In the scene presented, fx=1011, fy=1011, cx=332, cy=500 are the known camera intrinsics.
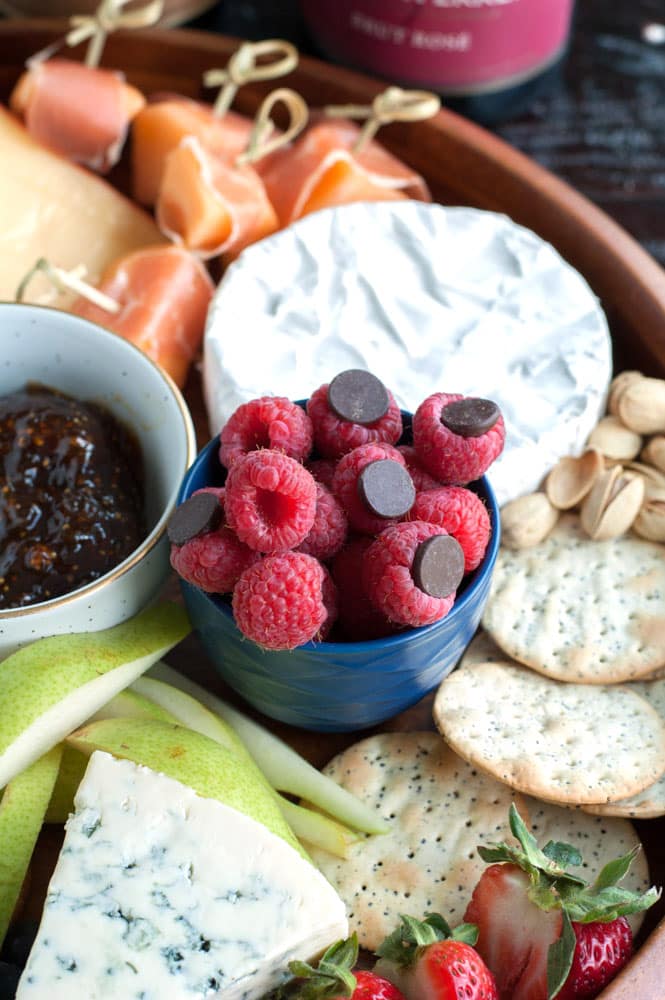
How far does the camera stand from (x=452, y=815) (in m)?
1.14

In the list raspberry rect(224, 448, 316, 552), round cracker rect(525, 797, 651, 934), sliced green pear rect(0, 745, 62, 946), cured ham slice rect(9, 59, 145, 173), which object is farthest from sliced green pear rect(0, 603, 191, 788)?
cured ham slice rect(9, 59, 145, 173)

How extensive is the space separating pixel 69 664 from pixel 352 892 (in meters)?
0.39

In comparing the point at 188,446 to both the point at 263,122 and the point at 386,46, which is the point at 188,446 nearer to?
the point at 263,122

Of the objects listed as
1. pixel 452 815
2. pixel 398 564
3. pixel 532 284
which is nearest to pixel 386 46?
pixel 532 284

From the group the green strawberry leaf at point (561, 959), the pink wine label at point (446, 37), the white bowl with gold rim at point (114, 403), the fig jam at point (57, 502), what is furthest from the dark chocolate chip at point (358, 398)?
the pink wine label at point (446, 37)

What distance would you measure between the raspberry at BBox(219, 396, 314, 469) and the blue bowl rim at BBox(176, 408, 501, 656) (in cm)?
7

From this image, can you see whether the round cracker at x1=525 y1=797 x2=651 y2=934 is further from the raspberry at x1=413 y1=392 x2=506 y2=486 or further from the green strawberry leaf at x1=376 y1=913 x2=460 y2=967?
the raspberry at x1=413 y1=392 x2=506 y2=486

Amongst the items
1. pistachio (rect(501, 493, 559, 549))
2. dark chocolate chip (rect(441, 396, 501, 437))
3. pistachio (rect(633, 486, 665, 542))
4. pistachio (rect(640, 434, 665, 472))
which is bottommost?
pistachio (rect(501, 493, 559, 549))

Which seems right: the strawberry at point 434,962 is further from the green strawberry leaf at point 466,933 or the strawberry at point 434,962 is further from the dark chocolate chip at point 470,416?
the dark chocolate chip at point 470,416

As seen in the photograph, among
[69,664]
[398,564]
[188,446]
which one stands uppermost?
[398,564]

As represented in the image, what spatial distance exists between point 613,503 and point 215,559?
56cm

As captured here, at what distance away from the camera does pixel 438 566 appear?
0.96 metres

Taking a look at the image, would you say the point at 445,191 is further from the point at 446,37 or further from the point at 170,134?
the point at 170,134

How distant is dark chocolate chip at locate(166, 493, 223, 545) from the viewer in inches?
38.8
